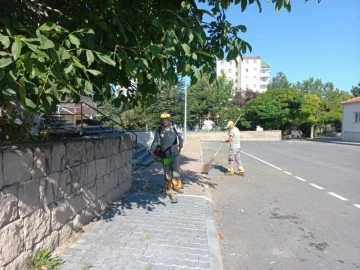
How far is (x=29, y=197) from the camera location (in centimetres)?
343

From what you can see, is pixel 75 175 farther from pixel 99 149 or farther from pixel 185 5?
pixel 185 5

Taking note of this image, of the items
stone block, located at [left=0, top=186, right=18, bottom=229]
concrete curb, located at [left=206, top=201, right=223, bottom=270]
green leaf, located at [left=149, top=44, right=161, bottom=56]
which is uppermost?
green leaf, located at [left=149, top=44, right=161, bottom=56]

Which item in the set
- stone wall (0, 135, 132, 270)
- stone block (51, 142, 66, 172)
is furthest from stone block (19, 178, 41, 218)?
stone block (51, 142, 66, 172)

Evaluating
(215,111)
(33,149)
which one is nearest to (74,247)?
(33,149)

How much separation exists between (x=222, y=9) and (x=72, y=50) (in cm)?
215

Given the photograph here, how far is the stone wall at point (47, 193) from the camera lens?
311 cm

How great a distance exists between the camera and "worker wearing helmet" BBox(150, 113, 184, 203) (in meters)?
7.59

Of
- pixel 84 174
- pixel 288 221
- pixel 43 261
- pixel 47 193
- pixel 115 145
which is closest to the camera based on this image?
pixel 43 261

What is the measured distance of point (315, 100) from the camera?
54.3 meters

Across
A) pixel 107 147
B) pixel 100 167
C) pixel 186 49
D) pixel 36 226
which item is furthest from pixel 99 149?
pixel 186 49

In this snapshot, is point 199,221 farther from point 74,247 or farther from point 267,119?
point 267,119

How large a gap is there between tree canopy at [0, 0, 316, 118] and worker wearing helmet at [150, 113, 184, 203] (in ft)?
9.99

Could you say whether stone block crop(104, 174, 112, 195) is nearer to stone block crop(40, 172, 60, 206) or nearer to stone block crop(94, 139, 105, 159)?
stone block crop(94, 139, 105, 159)

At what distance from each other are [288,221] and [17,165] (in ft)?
14.8
